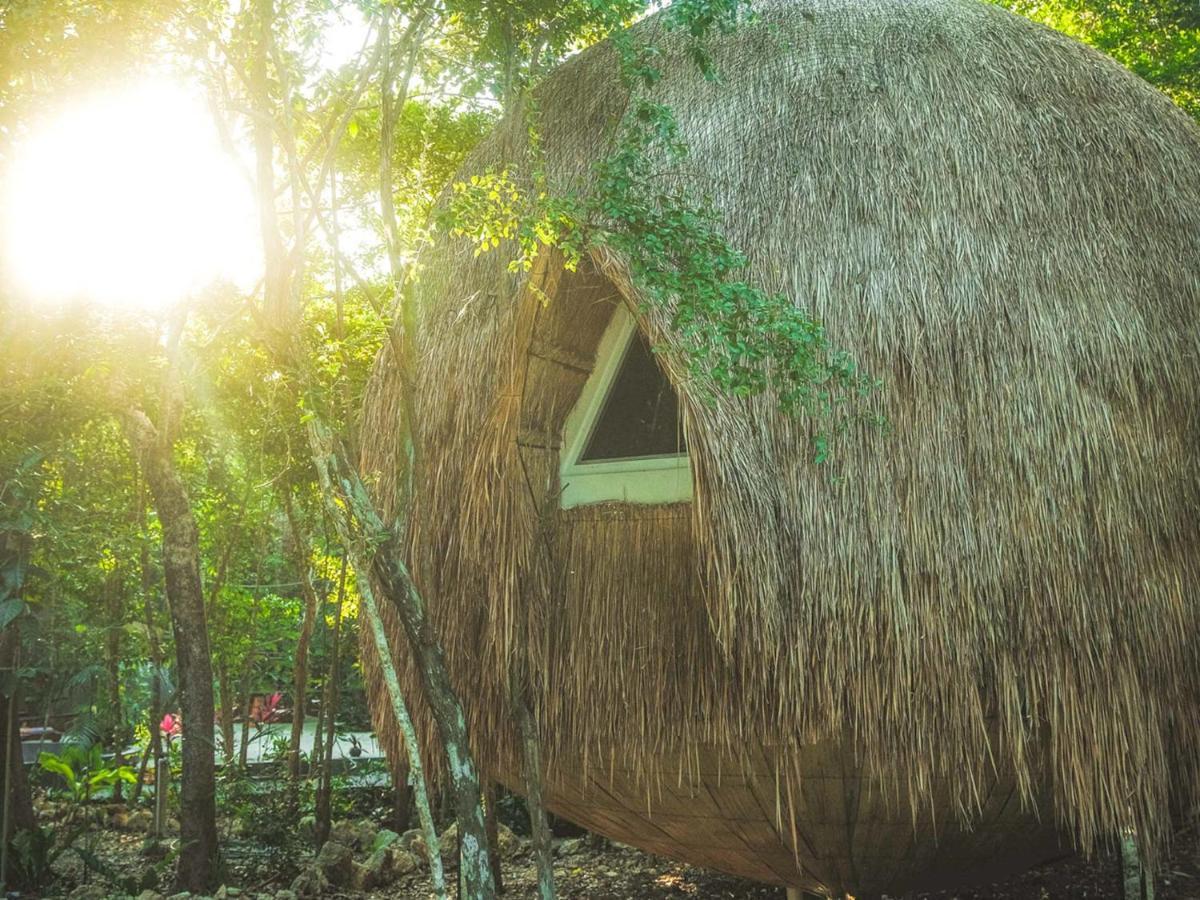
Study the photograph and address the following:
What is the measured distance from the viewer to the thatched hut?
398 centimetres

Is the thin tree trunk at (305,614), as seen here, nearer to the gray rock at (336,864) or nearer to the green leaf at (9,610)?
the gray rock at (336,864)

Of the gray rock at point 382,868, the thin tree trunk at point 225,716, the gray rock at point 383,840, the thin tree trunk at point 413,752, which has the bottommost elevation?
the gray rock at point 383,840

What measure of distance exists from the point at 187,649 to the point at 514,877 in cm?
275

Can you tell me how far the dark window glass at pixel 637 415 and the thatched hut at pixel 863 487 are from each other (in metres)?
0.01

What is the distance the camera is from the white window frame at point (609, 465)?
189 inches

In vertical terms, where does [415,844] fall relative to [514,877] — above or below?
above

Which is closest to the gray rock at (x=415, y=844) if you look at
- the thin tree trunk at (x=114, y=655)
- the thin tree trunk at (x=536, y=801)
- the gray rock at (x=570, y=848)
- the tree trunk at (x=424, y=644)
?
the gray rock at (x=570, y=848)

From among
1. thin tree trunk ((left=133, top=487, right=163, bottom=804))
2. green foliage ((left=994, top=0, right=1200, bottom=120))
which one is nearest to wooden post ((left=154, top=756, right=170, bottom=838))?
thin tree trunk ((left=133, top=487, right=163, bottom=804))

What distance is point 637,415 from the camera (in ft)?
16.2

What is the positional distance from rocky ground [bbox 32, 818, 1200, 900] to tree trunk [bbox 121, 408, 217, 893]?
0.29 metres

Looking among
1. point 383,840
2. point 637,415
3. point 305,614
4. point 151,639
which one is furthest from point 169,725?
point 637,415

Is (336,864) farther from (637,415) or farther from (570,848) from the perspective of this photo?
(637,415)

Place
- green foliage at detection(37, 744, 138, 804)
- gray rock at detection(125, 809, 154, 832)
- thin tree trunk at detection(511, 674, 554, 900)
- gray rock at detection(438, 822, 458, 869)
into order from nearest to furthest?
thin tree trunk at detection(511, 674, 554, 900), green foliage at detection(37, 744, 138, 804), gray rock at detection(438, 822, 458, 869), gray rock at detection(125, 809, 154, 832)

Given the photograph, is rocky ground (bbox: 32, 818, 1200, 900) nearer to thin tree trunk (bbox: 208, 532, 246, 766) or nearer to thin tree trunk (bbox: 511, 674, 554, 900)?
thin tree trunk (bbox: 208, 532, 246, 766)
